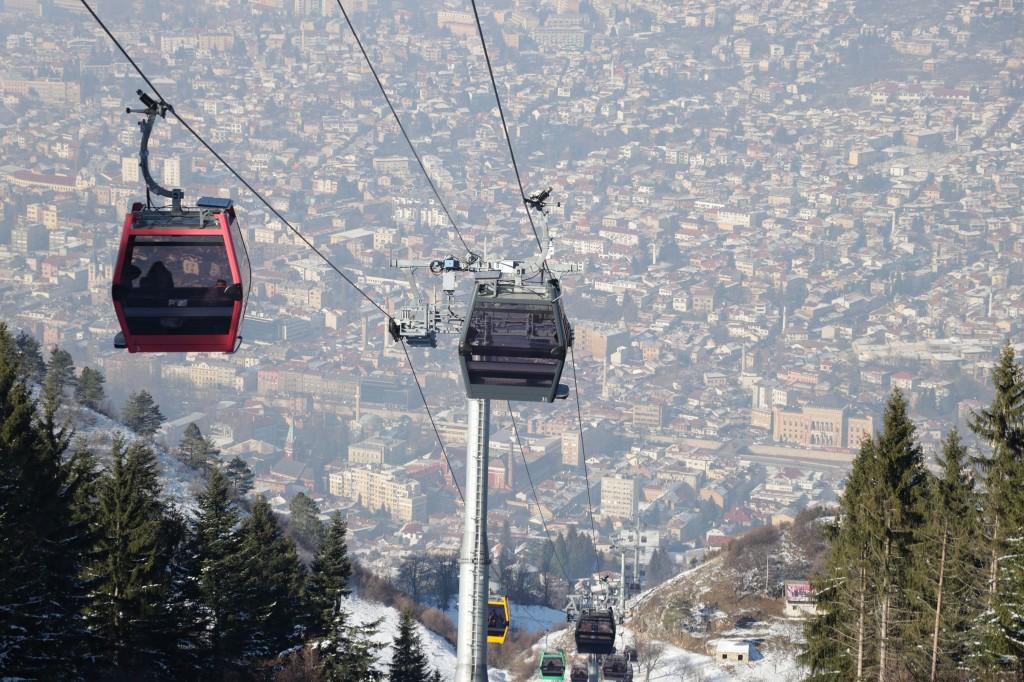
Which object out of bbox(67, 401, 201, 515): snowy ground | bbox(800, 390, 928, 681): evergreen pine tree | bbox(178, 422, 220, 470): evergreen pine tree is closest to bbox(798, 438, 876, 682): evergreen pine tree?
bbox(800, 390, 928, 681): evergreen pine tree

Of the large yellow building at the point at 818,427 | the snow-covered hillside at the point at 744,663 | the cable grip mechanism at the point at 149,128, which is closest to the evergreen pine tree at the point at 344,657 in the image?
the cable grip mechanism at the point at 149,128

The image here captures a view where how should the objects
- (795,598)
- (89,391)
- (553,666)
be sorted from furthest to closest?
(89,391) → (795,598) → (553,666)

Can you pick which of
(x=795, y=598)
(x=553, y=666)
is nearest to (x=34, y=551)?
(x=553, y=666)

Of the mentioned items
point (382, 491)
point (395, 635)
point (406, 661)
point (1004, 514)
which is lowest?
point (382, 491)

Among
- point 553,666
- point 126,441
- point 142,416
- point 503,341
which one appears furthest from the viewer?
point 142,416

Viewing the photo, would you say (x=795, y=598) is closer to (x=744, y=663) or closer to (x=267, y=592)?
(x=744, y=663)

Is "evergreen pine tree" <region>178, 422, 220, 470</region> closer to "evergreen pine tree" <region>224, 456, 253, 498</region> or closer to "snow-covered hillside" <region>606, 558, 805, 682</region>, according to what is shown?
"evergreen pine tree" <region>224, 456, 253, 498</region>
